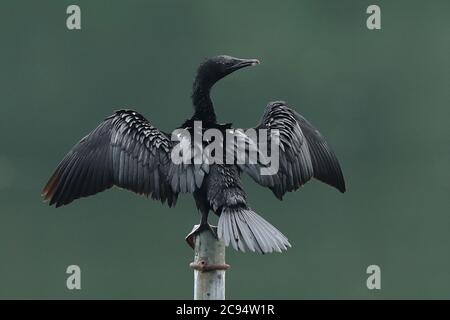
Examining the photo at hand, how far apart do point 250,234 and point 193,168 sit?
2.11ft

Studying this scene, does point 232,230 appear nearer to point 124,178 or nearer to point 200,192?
point 200,192

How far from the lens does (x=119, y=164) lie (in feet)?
24.1

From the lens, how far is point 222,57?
7.73 meters

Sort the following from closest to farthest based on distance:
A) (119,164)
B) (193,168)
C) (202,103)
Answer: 1. (193,168)
2. (119,164)
3. (202,103)

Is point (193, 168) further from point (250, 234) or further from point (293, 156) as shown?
point (293, 156)

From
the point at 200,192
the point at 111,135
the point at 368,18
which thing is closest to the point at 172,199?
the point at 200,192

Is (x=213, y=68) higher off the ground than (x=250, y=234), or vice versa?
(x=213, y=68)

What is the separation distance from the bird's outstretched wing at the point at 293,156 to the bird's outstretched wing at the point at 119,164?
502 mm

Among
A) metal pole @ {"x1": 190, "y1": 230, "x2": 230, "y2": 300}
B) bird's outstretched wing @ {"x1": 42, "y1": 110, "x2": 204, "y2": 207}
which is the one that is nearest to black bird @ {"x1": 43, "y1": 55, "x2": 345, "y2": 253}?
bird's outstretched wing @ {"x1": 42, "y1": 110, "x2": 204, "y2": 207}

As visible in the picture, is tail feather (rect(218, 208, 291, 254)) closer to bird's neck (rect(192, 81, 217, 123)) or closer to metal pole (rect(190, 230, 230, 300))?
metal pole (rect(190, 230, 230, 300))

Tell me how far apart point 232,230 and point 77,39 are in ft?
46.9

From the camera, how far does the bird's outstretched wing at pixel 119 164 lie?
720 cm

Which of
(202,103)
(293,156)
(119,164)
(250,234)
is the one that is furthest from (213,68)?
(250,234)
